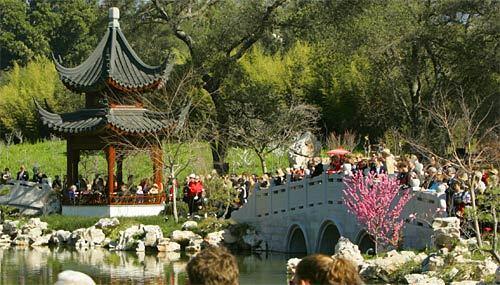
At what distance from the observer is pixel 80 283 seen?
5461mm

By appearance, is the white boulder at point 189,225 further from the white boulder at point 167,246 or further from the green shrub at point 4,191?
the green shrub at point 4,191

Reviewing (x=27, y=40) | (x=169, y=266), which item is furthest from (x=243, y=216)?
(x=27, y=40)

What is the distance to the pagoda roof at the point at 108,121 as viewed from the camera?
3031cm

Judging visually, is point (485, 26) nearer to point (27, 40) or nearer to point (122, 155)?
point (122, 155)

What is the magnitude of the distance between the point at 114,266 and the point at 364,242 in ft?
17.3

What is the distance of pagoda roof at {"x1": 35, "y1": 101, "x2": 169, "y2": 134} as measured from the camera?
99.5ft

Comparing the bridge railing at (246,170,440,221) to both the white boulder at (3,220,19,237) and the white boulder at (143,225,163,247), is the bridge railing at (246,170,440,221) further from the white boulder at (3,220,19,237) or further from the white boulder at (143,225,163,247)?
the white boulder at (3,220,19,237)

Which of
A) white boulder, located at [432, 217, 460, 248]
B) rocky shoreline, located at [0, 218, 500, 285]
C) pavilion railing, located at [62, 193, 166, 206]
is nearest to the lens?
rocky shoreline, located at [0, 218, 500, 285]

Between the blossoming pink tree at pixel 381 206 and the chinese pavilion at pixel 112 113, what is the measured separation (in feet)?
33.9

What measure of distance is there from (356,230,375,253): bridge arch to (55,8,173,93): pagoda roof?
10641mm

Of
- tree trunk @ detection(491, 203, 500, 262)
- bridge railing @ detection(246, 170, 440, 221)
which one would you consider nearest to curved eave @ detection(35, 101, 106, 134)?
bridge railing @ detection(246, 170, 440, 221)

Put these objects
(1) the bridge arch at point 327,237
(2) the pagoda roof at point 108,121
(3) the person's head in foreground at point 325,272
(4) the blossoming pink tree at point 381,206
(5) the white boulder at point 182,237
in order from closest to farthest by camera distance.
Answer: (3) the person's head in foreground at point 325,272
(4) the blossoming pink tree at point 381,206
(1) the bridge arch at point 327,237
(5) the white boulder at point 182,237
(2) the pagoda roof at point 108,121

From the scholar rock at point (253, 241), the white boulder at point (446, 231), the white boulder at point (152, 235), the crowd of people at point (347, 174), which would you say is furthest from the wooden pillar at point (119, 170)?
the white boulder at point (446, 231)

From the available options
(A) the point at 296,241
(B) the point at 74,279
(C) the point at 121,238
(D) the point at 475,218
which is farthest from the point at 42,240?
(B) the point at 74,279
